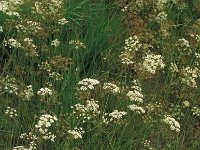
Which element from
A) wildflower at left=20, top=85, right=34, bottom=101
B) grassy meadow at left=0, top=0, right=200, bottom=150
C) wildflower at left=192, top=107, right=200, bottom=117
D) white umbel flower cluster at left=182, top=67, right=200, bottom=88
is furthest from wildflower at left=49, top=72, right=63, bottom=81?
wildflower at left=192, top=107, right=200, bottom=117

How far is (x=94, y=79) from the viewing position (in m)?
4.05

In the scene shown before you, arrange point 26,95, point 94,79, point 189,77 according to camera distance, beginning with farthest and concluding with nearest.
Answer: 1. point 189,77
2. point 94,79
3. point 26,95

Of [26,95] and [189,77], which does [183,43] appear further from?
[26,95]

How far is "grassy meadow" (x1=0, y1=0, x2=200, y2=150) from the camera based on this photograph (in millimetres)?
3877

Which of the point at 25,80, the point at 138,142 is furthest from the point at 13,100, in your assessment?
the point at 138,142

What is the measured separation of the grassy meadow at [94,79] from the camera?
12.7 ft

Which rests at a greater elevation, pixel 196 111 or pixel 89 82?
pixel 89 82

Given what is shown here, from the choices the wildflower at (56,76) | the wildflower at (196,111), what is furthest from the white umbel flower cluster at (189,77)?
the wildflower at (56,76)

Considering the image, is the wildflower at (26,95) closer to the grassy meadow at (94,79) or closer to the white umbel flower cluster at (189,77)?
the grassy meadow at (94,79)

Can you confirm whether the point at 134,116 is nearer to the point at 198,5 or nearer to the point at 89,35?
the point at 89,35

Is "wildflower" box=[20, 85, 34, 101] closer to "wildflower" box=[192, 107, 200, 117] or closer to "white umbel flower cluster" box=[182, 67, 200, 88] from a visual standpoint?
"white umbel flower cluster" box=[182, 67, 200, 88]

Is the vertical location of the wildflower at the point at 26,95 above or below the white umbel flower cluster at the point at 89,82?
below

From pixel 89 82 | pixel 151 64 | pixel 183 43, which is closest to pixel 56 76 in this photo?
pixel 89 82

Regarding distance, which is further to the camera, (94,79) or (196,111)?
(196,111)
